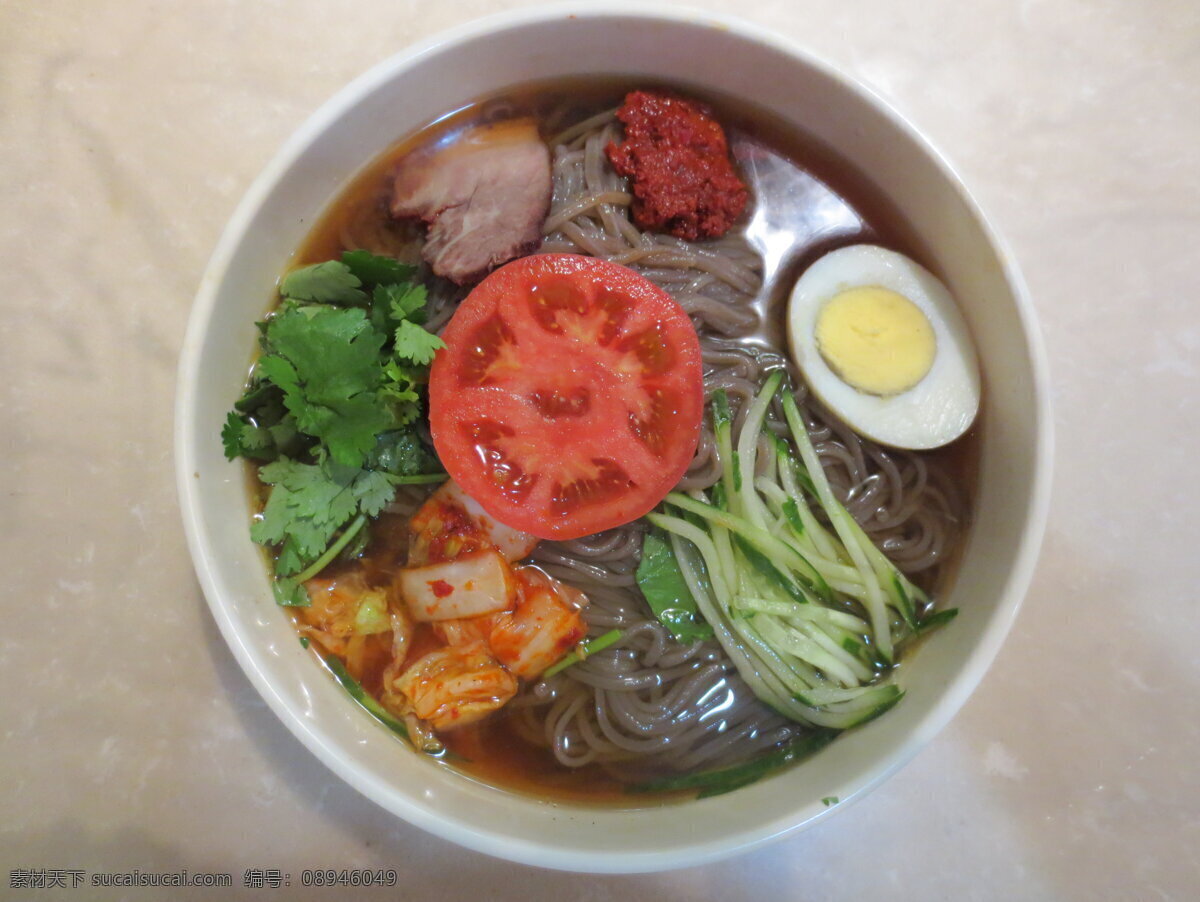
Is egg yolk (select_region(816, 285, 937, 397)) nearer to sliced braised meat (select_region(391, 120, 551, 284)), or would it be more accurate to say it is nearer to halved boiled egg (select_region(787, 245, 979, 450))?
halved boiled egg (select_region(787, 245, 979, 450))

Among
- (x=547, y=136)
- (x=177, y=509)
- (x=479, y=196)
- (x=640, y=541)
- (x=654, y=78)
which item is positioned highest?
(x=654, y=78)

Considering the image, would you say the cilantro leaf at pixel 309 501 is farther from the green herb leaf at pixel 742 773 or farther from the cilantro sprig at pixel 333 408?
the green herb leaf at pixel 742 773

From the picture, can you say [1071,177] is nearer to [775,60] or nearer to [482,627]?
[775,60]

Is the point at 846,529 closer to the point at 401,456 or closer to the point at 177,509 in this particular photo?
the point at 401,456

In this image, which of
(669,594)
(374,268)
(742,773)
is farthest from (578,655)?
(374,268)

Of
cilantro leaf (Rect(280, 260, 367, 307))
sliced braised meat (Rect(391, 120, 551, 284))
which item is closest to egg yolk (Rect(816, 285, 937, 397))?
sliced braised meat (Rect(391, 120, 551, 284))

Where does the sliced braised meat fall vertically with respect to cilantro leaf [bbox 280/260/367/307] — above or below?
above
